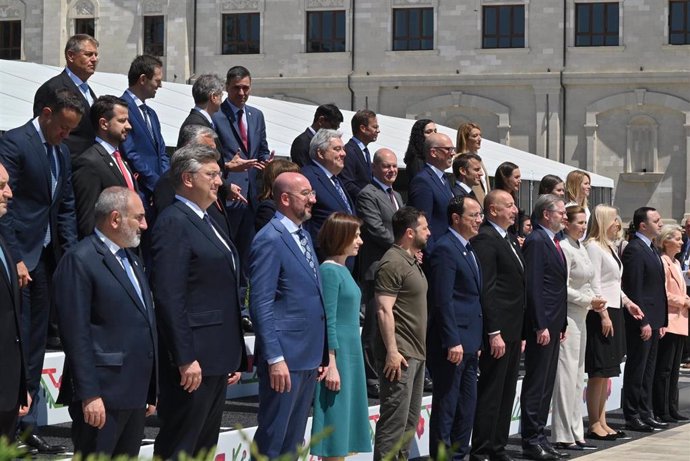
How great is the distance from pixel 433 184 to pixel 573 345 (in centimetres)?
205

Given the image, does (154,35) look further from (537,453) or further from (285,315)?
(285,315)

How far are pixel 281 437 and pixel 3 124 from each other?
946 centimetres

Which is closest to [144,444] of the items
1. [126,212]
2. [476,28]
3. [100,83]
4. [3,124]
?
[126,212]

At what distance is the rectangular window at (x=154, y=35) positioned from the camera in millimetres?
50125

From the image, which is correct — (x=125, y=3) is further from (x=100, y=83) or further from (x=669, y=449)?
(x=669, y=449)

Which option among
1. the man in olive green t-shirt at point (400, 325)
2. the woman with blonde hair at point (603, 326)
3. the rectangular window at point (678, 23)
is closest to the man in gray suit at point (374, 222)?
the man in olive green t-shirt at point (400, 325)

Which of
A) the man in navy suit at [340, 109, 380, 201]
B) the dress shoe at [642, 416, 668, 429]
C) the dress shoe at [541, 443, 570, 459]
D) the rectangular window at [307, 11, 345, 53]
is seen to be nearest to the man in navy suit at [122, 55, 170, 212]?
the man in navy suit at [340, 109, 380, 201]

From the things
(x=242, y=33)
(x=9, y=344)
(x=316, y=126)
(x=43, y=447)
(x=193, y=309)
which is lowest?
(x=43, y=447)

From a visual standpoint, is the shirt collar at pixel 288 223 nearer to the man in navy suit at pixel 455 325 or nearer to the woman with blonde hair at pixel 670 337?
the man in navy suit at pixel 455 325

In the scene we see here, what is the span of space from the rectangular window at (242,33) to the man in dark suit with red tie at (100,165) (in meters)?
41.3

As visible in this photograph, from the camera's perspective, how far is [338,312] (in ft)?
28.6

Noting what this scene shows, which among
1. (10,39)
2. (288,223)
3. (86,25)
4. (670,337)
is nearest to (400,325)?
(288,223)

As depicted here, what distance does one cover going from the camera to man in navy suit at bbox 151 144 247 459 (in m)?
7.27

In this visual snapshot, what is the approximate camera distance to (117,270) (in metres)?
6.93
